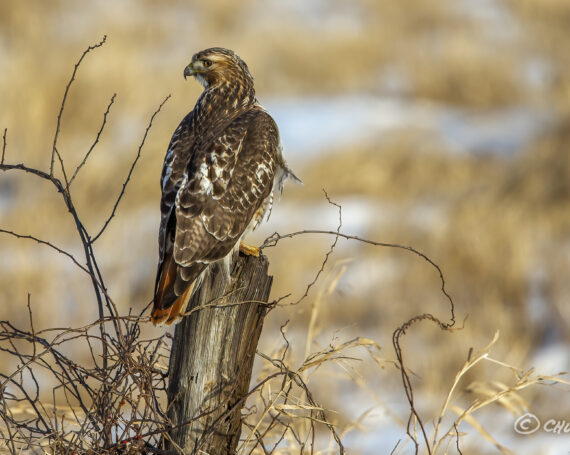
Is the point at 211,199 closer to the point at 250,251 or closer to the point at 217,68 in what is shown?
the point at 250,251

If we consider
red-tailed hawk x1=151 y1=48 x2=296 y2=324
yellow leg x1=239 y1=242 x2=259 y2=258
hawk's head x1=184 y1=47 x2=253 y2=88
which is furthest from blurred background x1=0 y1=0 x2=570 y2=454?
hawk's head x1=184 y1=47 x2=253 y2=88

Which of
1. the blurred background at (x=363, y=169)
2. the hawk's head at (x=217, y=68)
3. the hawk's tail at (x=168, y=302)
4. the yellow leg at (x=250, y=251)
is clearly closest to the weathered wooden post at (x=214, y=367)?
the hawk's tail at (x=168, y=302)

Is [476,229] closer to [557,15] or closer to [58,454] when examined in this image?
[58,454]

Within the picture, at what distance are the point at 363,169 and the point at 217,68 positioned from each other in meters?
5.97

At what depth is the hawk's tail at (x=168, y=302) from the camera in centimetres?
270

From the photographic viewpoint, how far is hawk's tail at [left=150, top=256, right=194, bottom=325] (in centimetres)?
270

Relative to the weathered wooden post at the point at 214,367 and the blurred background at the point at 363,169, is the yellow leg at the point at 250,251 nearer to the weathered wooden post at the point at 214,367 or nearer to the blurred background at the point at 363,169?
the blurred background at the point at 363,169

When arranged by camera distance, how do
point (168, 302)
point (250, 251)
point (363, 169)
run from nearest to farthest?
point (168, 302) → point (250, 251) → point (363, 169)

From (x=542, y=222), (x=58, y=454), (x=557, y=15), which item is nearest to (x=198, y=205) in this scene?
(x=58, y=454)

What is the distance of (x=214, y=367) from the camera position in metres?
2.59

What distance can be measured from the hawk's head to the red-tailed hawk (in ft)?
0.31

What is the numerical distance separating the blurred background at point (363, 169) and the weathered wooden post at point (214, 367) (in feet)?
1.30

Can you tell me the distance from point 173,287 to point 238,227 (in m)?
0.53

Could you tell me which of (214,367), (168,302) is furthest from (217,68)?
(214,367)
